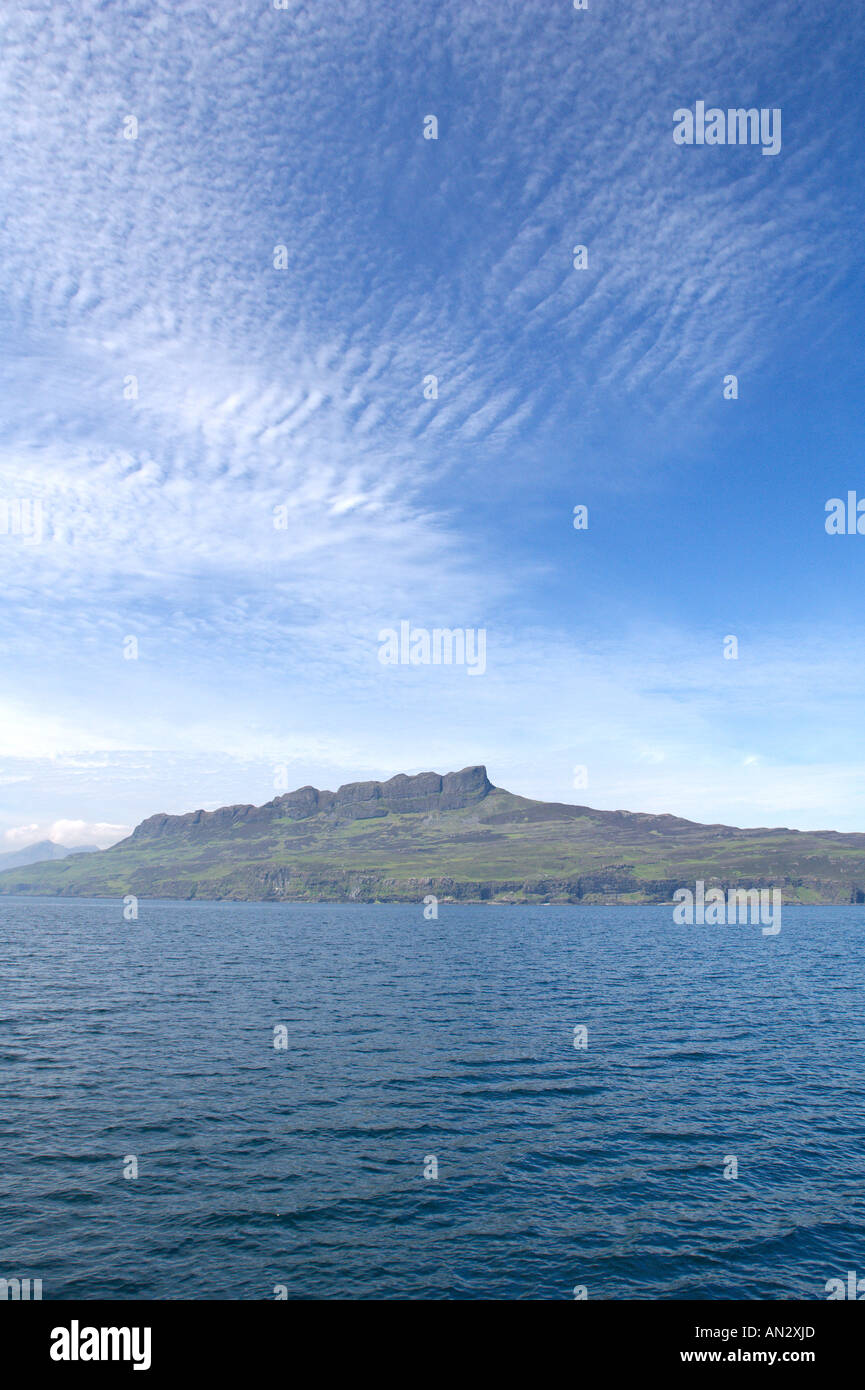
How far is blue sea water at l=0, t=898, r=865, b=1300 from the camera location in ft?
105

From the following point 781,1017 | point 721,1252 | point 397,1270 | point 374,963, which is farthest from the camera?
point 374,963

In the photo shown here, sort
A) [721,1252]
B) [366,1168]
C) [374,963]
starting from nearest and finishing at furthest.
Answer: [721,1252]
[366,1168]
[374,963]

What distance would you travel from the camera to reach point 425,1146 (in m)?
44.8

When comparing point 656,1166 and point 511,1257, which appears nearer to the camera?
point 511,1257

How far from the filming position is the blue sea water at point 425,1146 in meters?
32.1

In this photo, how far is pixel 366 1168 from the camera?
41.4 metres

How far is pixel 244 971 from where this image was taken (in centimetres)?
11788
